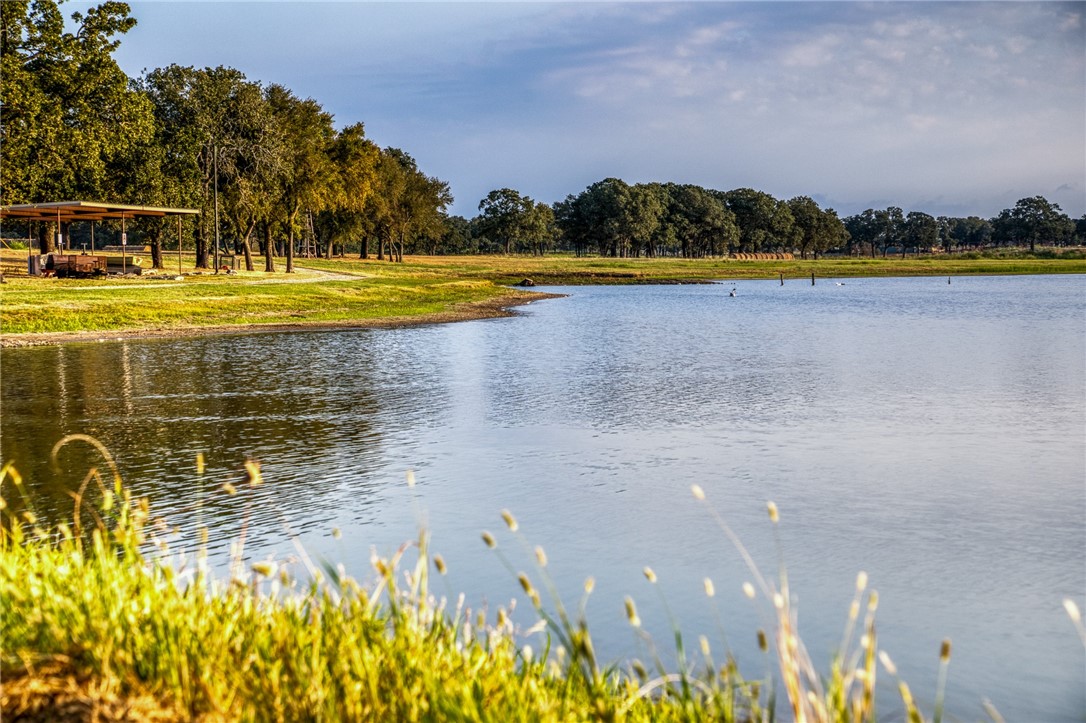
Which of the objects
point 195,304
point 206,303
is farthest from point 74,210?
point 195,304

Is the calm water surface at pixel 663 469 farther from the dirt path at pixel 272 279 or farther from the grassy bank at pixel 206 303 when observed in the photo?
the dirt path at pixel 272 279

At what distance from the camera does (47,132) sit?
50.2 metres

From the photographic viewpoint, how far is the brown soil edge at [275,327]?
116 feet

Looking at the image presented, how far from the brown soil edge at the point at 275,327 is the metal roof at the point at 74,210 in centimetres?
1166

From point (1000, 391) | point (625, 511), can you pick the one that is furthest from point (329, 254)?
point (625, 511)

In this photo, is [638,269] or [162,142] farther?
[638,269]

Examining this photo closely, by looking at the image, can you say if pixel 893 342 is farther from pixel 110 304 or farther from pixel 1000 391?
pixel 110 304

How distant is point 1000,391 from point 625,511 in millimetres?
14323

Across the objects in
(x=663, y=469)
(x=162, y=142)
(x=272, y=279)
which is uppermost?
(x=162, y=142)

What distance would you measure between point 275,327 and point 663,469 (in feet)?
102

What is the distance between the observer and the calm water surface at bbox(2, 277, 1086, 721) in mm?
9383

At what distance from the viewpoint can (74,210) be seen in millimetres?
53531

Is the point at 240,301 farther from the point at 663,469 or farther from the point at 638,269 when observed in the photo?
the point at 638,269

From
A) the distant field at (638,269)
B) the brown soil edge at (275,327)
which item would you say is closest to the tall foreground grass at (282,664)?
the brown soil edge at (275,327)
